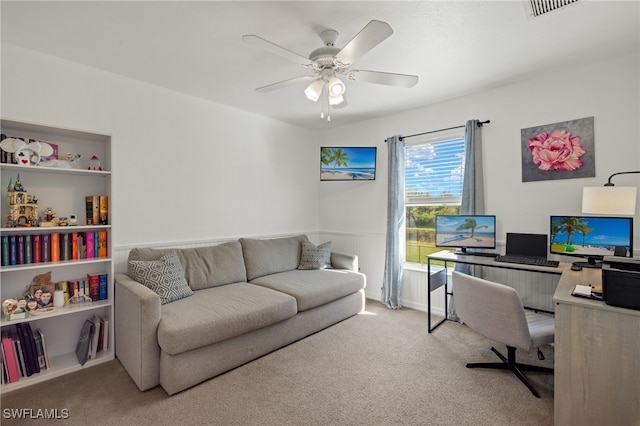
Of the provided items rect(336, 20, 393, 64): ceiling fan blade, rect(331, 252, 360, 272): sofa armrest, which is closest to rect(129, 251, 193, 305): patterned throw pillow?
rect(331, 252, 360, 272): sofa armrest

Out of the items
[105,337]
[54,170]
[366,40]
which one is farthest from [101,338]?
[366,40]

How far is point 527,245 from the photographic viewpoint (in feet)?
9.20

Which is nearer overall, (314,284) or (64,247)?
(64,247)

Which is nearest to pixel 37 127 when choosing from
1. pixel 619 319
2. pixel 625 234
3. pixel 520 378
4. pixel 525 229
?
pixel 619 319

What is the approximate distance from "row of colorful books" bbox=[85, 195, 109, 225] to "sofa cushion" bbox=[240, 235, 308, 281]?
1.38 m

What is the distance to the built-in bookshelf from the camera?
A: 87.0 inches

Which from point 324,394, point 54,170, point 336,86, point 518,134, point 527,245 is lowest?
point 324,394

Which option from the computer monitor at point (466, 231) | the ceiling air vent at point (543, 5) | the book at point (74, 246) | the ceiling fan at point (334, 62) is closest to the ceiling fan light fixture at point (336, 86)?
the ceiling fan at point (334, 62)

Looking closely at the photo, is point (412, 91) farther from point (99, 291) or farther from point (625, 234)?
point (99, 291)

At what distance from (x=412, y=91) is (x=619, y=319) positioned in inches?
100

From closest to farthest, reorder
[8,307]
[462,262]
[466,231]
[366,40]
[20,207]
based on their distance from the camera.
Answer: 1. [366,40]
2. [8,307]
3. [20,207]
4. [462,262]
5. [466,231]

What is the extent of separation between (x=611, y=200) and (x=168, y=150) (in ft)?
12.7

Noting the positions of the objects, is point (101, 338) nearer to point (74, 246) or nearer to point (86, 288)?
point (86, 288)

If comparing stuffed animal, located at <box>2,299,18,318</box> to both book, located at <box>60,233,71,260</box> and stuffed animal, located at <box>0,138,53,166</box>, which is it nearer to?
book, located at <box>60,233,71,260</box>
